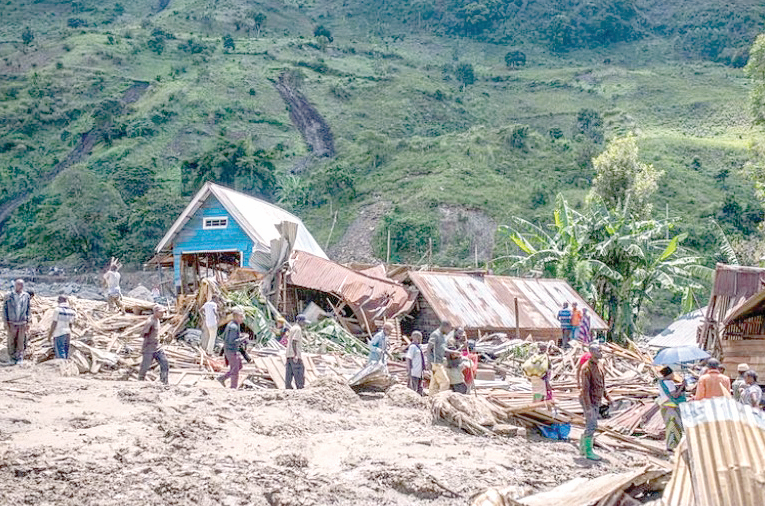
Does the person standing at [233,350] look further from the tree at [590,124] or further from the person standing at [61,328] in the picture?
the tree at [590,124]

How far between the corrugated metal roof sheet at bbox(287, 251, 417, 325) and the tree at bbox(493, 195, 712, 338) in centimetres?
838

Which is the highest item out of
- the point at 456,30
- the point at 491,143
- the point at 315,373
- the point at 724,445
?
the point at 456,30

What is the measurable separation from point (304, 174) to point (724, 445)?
54.4 metres

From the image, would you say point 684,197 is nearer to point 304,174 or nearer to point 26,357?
point 304,174

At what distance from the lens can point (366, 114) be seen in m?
72.2

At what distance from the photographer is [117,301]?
779 inches

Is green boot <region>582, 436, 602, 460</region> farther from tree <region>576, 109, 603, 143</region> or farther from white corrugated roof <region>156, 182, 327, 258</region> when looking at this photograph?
tree <region>576, 109, 603, 143</region>

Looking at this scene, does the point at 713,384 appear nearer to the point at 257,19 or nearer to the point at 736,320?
the point at 736,320

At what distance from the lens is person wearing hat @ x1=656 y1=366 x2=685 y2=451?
36.6ft

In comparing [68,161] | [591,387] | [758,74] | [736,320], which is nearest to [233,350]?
[591,387]

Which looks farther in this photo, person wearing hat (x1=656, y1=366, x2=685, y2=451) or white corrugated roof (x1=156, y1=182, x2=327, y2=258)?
white corrugated roof (x1=156, y1=182, x2=327, y2=258)

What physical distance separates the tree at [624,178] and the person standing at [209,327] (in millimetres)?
21552

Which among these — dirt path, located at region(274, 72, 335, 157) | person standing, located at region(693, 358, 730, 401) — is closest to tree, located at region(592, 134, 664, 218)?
person standing, located at region(693, 358, 730, 401)

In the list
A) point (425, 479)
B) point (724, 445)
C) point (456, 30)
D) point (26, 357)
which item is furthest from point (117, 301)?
point (456, 30)
